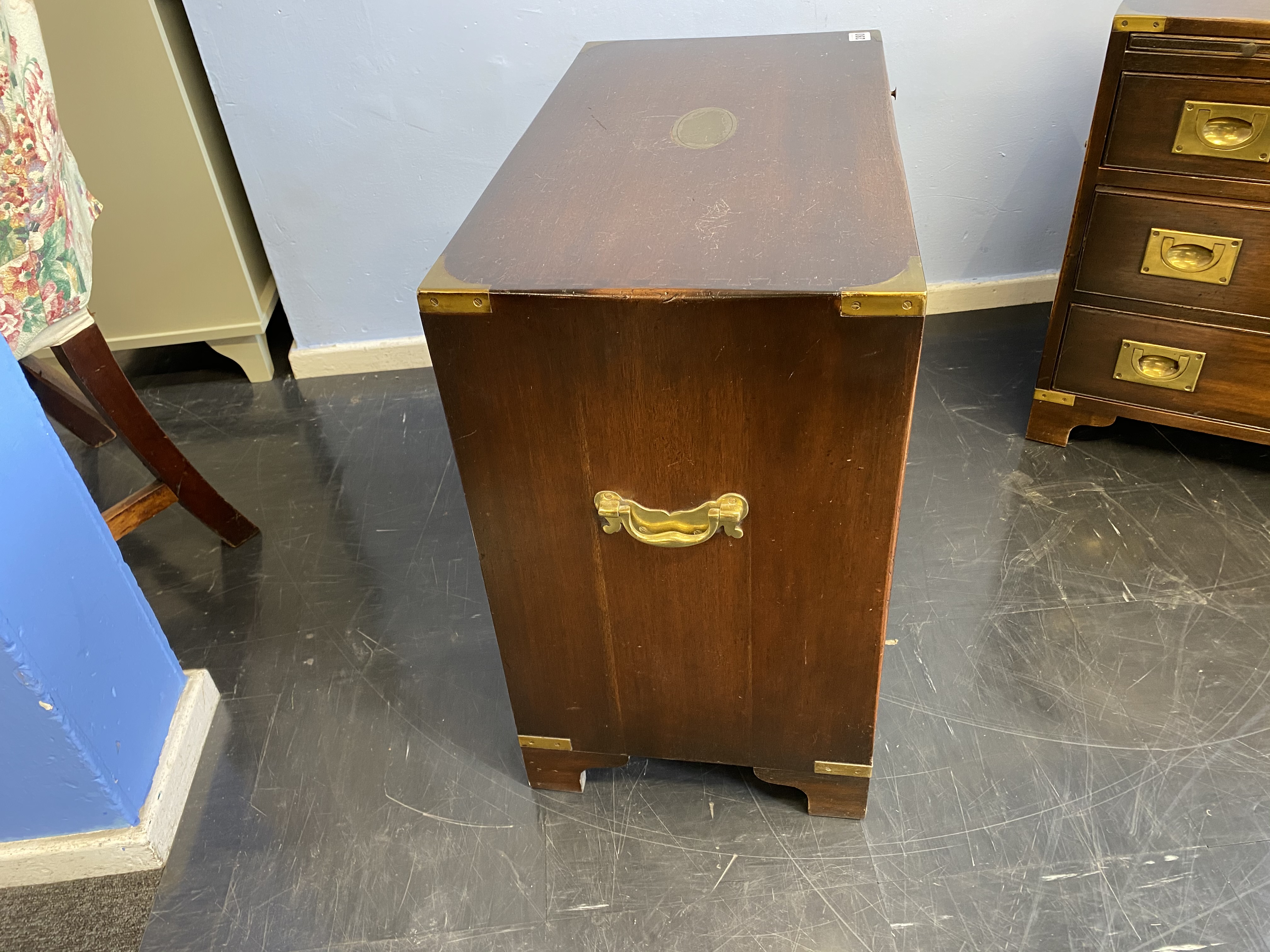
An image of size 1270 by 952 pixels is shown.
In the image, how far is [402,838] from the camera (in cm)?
106

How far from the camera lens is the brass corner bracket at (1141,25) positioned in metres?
1.18

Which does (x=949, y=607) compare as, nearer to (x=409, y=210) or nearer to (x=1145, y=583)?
(x=1145, y=583)

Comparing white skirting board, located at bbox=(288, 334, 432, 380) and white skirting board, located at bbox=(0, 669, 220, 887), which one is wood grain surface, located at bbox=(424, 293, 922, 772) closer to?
white skirting board, located at bbox=(0, 669, 220, 887)

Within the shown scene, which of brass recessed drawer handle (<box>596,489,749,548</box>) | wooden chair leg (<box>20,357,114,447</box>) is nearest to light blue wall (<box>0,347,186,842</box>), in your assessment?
brass recessed drawer handle (<box>596,489,749,548</box>)

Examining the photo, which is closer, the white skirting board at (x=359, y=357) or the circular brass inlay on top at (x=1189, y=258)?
the circular brass inlay on top at (x=1189, y=258)

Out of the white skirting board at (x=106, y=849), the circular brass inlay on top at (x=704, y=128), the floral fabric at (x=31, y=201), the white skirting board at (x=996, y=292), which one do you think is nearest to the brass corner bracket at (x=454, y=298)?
the circular brass inlay on top at (x=704, y=128)

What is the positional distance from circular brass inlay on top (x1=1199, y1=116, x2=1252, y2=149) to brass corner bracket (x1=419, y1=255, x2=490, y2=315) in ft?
3.59

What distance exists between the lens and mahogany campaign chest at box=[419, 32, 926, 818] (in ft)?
2.31

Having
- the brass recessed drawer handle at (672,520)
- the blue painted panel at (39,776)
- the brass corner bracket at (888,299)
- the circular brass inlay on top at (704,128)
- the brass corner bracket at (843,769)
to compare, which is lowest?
the brass corner bracket at (843,769)

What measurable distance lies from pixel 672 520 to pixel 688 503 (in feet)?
0.08

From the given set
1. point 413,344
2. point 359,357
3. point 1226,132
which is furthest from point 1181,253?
point 359,357

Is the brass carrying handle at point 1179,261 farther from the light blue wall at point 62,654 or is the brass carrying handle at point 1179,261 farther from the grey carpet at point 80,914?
the grey carpet at point 80,914

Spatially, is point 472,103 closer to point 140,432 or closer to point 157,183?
point 157,183

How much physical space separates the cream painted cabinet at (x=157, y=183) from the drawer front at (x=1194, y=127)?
1.52 m
